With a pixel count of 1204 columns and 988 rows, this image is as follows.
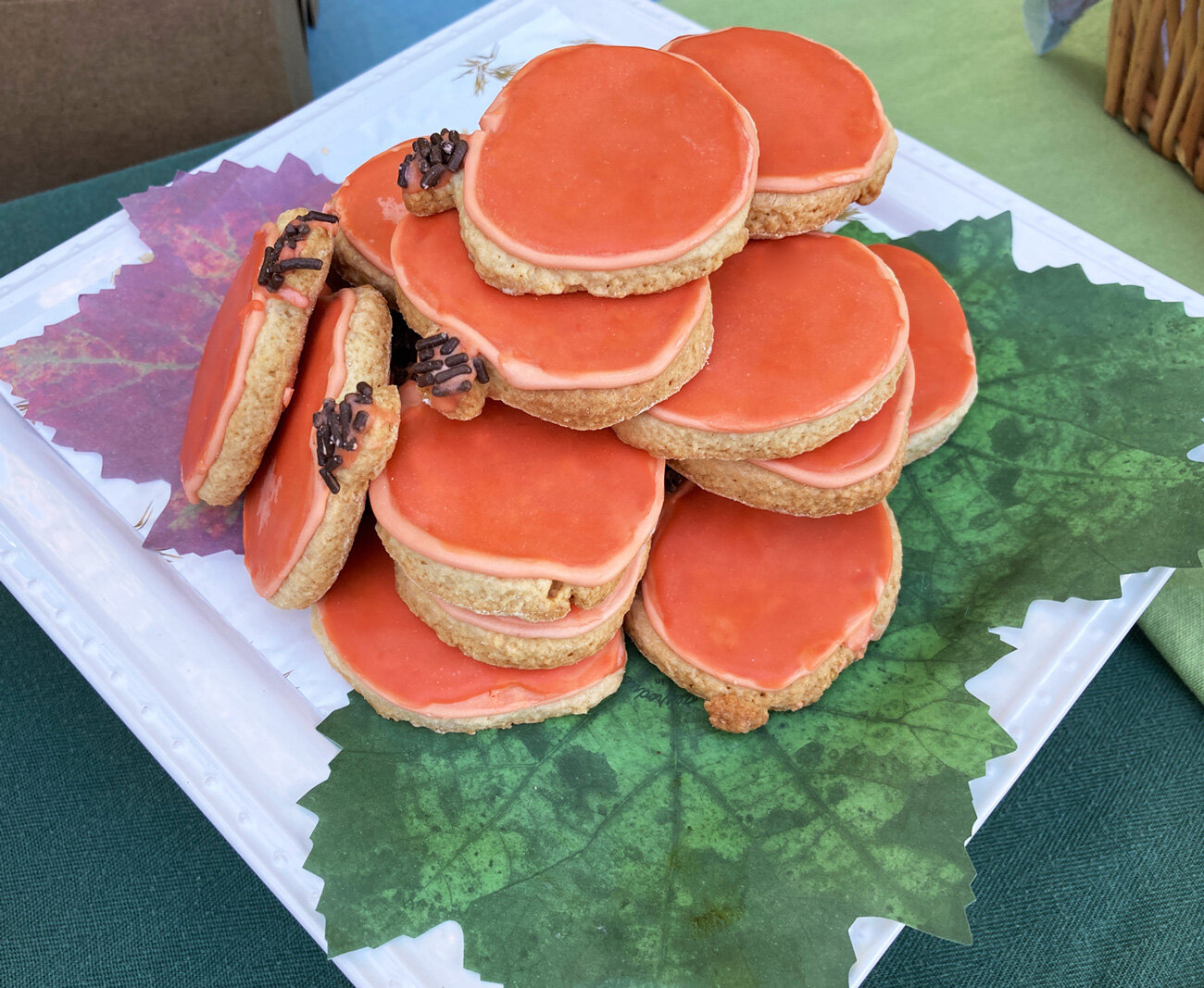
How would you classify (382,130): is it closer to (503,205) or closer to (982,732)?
(503,205)

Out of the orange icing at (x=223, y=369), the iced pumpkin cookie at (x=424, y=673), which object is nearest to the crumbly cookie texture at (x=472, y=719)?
the iced pumpkin cookie at (x=424, y=673)

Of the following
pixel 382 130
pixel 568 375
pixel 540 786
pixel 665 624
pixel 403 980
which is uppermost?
pixel 568 375

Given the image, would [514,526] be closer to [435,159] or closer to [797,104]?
[435,159]

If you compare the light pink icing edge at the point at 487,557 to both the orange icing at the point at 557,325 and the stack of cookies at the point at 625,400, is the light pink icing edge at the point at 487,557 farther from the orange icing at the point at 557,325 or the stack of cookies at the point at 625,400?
the orange icing at the point at 557,325

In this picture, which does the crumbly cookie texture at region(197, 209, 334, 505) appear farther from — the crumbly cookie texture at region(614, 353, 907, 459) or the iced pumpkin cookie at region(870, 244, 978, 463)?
the iced pumpkin cookie at region(870, 244, 978, 463)

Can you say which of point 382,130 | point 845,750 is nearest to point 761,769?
point 845,750
